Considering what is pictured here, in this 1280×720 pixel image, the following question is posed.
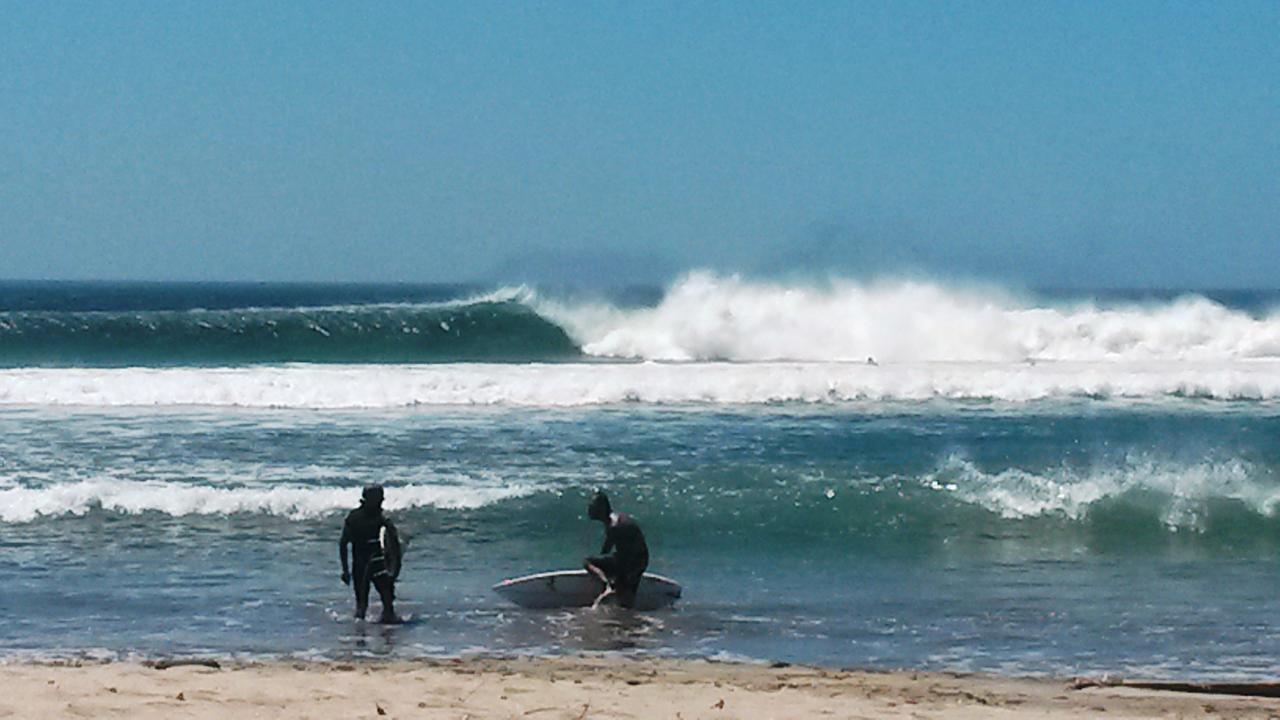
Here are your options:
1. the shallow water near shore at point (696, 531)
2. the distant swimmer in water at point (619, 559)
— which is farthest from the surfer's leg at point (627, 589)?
the shallow water near shore at point (696, 531)

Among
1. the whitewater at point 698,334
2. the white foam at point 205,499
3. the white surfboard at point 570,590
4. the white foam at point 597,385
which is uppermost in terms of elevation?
the whitewater at point 698,334

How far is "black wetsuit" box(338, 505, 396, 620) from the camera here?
37.7 feet

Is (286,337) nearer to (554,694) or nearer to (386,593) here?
(386,593)

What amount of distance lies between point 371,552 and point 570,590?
1.66m

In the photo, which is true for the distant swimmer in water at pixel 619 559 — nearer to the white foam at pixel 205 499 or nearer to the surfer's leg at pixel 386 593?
the surfer's leg at pixel 386 593

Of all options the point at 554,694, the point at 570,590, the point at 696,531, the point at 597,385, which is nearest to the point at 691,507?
the point at 696,531

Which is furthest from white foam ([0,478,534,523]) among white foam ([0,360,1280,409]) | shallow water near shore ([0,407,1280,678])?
white foam ([0,360,1280,409])

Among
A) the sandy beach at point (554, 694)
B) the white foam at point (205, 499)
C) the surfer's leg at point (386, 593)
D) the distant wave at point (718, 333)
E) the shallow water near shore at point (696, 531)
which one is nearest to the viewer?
the sandy beach at point (554, 694)

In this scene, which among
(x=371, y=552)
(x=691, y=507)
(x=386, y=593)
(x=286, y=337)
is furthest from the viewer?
(x=286, y=337)

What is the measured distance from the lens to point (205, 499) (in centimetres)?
1612

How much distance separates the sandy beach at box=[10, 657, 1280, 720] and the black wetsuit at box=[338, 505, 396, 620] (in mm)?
1720

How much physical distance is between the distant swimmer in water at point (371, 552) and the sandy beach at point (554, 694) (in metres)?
1.71

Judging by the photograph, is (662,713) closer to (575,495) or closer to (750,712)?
(750,712)

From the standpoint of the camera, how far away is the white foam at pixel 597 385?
25203 mm
